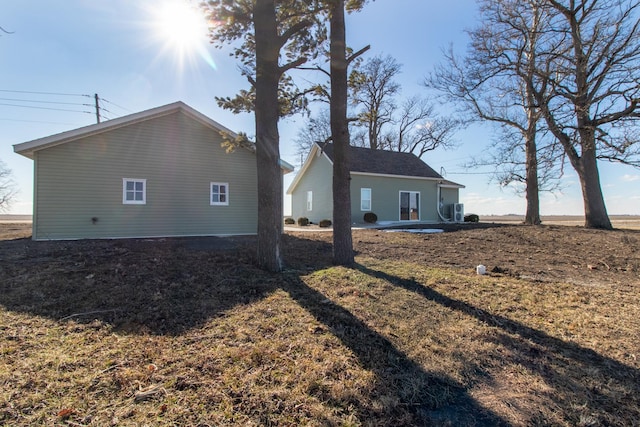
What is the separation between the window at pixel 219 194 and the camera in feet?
42.1

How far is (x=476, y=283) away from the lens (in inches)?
211

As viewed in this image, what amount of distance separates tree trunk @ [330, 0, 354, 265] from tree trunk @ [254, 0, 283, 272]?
1.18 meters

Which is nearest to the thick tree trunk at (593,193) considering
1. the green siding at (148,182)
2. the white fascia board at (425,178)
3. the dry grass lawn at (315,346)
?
the white fascia board at (425,178)

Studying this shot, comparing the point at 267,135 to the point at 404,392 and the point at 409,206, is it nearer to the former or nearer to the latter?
the point at 404,392

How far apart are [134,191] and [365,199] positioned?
1219cm

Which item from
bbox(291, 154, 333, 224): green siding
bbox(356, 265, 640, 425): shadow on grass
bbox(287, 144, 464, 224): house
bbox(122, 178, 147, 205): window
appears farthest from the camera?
bbox(291, 154, 333, 224): green siding

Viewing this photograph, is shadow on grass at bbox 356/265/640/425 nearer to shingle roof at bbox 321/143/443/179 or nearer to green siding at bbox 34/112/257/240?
green siding at bbox 34/112/257/240

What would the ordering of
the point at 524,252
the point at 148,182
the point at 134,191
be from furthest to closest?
the point at 148,182 → the point at 134,191 → the point at 524,252

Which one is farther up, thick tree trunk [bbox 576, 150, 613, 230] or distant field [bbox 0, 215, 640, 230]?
thick tree trunk [bbox 576, 150, 613, 230]

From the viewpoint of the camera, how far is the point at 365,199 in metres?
19.7

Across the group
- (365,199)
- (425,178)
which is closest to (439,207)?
(425,178)

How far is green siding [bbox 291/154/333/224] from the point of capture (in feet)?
65.6

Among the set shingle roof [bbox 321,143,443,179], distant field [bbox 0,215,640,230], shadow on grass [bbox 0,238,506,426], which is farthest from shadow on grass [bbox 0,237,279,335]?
distant field [bbox 0,215,640,230]

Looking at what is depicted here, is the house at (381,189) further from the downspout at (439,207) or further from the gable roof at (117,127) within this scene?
the gable roof at (117,127)
